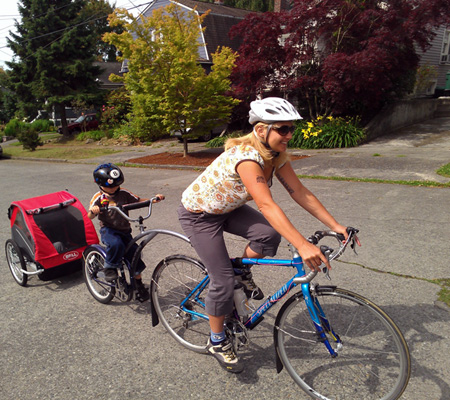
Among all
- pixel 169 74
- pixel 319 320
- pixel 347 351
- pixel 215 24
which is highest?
pixel 215 24

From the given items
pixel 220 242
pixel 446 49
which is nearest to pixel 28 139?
pixel 220 242

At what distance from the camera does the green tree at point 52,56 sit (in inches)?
939

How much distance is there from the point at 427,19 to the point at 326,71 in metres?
3.68

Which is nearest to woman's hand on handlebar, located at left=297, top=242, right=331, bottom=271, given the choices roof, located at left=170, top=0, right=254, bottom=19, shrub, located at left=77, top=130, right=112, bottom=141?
shrub, located at left=77, top=130, right=112, bottom=141

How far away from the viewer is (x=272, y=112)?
2188 mm

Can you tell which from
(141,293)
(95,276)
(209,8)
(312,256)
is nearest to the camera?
(312,256)

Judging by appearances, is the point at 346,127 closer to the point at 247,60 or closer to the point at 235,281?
the point at 247,60

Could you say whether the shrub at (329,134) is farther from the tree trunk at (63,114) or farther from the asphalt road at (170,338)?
the tree trunk at (63,114)

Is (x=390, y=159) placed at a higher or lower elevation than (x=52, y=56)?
lower

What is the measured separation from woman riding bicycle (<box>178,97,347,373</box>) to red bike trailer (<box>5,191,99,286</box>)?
2.08 meters

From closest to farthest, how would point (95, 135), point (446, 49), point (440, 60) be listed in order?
point (440, 60)
point (95, 135)
point (446, 49)

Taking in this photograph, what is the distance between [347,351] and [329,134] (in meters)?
11.8

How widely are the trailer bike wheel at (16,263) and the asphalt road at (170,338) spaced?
0.14 metres

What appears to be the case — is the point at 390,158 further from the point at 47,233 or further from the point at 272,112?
the point at 47,233
